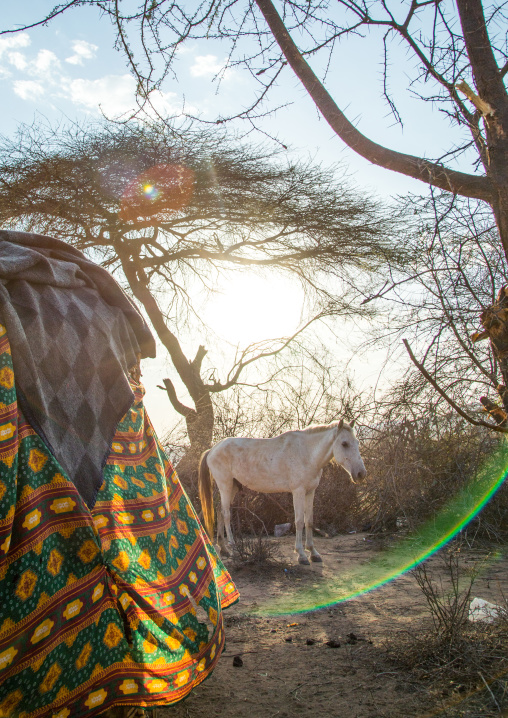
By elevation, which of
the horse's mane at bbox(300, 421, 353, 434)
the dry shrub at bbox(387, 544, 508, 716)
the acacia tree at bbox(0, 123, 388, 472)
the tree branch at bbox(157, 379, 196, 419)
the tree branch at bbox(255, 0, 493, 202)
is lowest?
the dry shrub at bbox(387, 544, 508, 716)

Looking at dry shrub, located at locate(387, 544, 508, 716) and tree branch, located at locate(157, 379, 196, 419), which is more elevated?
tree branch, located at locate(157, 379, 196, 419)

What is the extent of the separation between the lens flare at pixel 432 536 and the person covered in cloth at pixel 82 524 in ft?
8.57

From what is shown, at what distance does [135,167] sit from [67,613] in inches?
316

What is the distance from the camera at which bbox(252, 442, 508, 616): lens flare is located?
454 cm

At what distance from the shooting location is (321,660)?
9.03ft

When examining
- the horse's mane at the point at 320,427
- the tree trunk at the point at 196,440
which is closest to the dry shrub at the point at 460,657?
the horse's mane at the point at 320,427

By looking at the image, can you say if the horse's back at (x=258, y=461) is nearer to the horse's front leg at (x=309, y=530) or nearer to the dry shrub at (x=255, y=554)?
the horse's front leg at (x=309, y=530)

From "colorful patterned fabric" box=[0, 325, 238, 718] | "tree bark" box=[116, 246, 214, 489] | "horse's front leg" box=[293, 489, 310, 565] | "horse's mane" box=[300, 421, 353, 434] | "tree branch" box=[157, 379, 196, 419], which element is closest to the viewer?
"colorful patterned fabric" box=[0, 325, 238, 718]

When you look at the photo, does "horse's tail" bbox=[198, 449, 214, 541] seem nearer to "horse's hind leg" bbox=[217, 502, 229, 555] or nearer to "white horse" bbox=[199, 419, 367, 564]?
"white horse" bbox=[199, 419, 367, 564]

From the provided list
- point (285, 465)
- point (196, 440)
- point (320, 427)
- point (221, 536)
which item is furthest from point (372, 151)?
point (196, 440)

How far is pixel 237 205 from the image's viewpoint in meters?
9.70

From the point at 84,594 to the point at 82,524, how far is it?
224 mm

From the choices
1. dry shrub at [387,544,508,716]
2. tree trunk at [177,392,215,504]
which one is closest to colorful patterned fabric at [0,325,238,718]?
dry shrub at [387,544,508,716]

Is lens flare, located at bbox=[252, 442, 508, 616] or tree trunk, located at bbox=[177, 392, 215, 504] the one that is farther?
tree trunk, located at bbox=[177, 392, 215, 504]
